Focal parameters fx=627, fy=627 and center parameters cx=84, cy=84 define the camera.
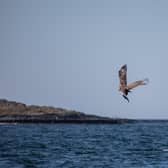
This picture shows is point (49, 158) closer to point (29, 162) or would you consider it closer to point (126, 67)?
point (29, 162)

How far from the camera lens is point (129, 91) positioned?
3291 cm

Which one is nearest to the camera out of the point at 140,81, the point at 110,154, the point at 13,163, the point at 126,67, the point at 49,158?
the point at 140,81

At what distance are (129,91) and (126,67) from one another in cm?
159

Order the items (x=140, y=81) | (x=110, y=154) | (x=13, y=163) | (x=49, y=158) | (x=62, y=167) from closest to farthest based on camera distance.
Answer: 1. (x=140, y=81)
2. (x=62, y=167)
3. (x=13, y=163)
4. (x=49, y=158)
5. (x=110, y=154)

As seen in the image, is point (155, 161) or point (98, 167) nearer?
point (98, 167)

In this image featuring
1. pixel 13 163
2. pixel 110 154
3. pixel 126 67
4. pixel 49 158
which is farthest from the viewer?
pixel 110 154

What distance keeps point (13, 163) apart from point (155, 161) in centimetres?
1326

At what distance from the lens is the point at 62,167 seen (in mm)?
53156

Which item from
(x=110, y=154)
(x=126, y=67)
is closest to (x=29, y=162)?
(x=110, y=154)

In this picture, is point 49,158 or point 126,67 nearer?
point 126,67

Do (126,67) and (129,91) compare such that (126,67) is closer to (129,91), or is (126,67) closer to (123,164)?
(129,91)

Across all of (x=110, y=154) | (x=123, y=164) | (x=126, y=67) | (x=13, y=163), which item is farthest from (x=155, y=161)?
(x=126, y=67)

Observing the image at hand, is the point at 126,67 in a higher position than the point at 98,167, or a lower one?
higher

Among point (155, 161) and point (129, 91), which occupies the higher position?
point (129, 91)
